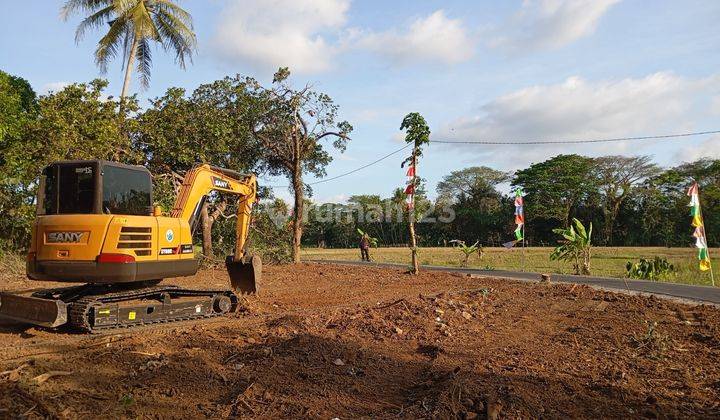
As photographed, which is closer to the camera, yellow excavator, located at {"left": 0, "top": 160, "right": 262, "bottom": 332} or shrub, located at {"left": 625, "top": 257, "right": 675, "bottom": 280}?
yellow excavator, located at {"left": 0, "top": 160, "right": 262, "bottom": 332}

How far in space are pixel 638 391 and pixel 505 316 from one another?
14.0 feet

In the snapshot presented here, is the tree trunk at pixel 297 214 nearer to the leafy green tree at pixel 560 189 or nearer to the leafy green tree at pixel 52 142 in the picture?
the leafy green tree at pixel 52 142

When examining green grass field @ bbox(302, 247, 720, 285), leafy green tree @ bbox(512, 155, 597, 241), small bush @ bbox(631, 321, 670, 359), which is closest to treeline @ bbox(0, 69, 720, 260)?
green grass field @ bbox(302, 247, 720, 285)

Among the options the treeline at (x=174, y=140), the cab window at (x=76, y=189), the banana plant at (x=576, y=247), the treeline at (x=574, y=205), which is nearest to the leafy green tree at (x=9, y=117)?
the treeline at (x=174, y=140)

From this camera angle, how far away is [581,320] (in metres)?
9.02

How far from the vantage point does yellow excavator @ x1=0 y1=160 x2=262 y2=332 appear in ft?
25.7

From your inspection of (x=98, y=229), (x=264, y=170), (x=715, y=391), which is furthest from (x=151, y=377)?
(x=264, y=170)

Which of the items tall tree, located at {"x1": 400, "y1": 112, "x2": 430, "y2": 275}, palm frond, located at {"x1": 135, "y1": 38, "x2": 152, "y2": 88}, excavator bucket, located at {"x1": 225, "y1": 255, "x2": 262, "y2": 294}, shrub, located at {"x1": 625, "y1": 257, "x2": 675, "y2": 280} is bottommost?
Answer: shrub, located at {"x1": 625, "y1": 257, "x2": 675, "y2": 280}

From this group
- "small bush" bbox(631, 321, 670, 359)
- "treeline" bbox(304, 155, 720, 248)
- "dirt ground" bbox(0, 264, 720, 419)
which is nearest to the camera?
"dirt ground" bbox(0, 264, 720, 419)

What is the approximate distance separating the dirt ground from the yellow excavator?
389 millimetres

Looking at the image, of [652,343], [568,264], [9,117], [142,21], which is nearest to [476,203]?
[568,264]

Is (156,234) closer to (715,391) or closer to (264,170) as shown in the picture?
(715,391)

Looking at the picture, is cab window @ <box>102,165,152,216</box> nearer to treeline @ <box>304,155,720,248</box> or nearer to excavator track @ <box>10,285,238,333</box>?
excavator track @ <box>10,285,238,333</box>

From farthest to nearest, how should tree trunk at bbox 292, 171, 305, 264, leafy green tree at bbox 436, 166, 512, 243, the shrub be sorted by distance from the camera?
leafy green tree at bbox 436, 166, 512, 243, tree trunk at bbox 292, 171, 305, 264, the shrub
